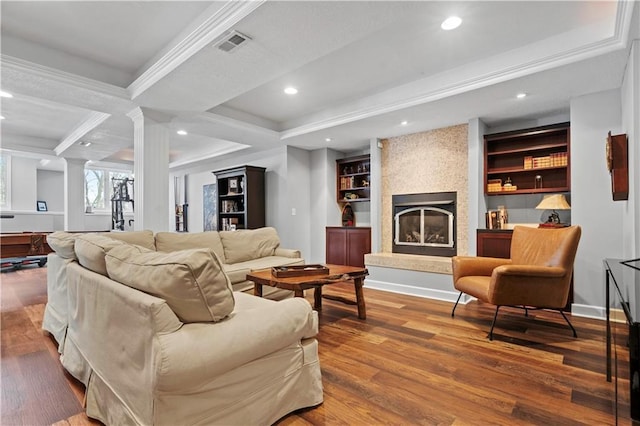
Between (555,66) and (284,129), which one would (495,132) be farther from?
(284,129)

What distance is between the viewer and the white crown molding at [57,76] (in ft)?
9.01

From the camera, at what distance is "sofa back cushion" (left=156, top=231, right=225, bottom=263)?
345 centimetres

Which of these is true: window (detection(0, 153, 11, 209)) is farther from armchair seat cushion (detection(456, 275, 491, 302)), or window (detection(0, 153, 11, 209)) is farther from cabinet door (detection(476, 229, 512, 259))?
cabinet door (detection(476, 229, 512, 259))

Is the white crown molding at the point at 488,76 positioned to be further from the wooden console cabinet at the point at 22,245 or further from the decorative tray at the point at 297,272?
the wooden console cabinet at the point at 22,245

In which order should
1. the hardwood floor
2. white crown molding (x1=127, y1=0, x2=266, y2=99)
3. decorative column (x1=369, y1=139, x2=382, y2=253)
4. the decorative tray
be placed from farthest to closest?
decorative column (x1=369, y1=139, x2=382, y2=253), the decorative tray, white crown molding (x1=127, y1=0, x2=266, y2=99), the hardwood floor

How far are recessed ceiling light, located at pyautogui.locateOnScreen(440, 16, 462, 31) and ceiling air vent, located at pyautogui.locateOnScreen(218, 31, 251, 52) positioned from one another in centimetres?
155

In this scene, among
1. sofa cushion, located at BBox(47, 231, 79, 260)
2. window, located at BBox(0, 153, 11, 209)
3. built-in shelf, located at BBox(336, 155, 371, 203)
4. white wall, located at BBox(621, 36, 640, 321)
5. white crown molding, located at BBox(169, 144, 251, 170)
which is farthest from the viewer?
window, located at BBox(0, 153, 11, 209)

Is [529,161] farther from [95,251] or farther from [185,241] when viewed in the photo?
[95,251]

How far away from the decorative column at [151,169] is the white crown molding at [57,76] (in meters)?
0.38

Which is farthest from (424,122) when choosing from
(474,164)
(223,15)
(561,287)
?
(223,15)

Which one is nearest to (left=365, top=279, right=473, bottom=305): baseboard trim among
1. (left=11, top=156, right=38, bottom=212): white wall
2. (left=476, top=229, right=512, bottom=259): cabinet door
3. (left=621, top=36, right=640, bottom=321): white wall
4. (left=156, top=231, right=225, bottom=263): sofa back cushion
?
(left=476, top=229, right=512, bottom=259): cabinet door

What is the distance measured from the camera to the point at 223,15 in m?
2.21

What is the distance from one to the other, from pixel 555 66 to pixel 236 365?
3378 mm

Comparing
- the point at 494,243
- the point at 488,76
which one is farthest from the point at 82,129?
the point at 494,243
